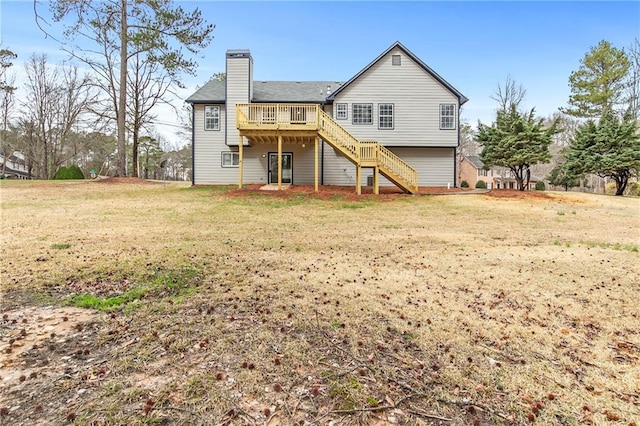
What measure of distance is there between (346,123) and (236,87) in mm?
6331

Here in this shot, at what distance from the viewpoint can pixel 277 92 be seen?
2077 cm

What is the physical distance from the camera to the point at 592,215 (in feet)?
39.9

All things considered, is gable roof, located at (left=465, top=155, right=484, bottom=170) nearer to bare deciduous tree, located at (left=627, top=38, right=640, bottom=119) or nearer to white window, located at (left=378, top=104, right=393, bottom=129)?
bare deciduous tree, located at (left=627, top=38, right=640, bottom=119)

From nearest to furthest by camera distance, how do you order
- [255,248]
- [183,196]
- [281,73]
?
[255,248], [183,196], [281,73]

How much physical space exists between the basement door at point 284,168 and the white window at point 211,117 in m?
3.55

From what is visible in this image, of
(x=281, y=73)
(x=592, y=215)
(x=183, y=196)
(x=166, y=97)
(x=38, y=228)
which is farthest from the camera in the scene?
(x=166, y=97)

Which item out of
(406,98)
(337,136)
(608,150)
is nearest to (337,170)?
(337,136)

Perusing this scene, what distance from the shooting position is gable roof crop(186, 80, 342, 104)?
65.1 ft

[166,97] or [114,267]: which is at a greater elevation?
[166,97]

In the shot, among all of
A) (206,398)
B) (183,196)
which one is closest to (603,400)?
(206,398)

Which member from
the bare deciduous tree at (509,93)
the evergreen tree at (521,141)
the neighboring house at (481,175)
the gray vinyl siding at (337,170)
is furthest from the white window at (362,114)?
the neighboring house at (481,175)

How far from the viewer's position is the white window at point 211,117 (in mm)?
19953

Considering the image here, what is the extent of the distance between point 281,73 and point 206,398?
26120 millimetres

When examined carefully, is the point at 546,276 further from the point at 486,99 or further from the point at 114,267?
the point at 486,99
